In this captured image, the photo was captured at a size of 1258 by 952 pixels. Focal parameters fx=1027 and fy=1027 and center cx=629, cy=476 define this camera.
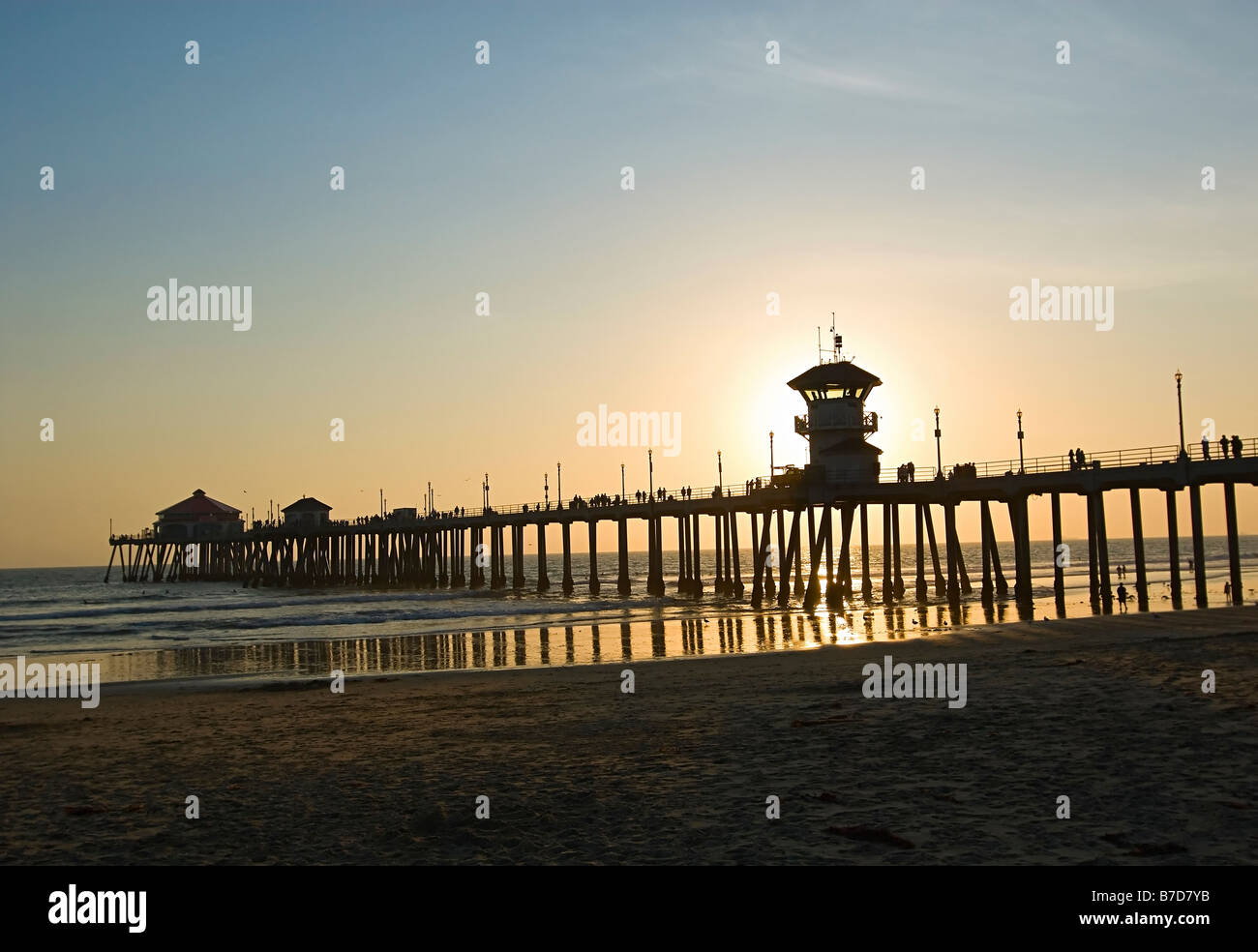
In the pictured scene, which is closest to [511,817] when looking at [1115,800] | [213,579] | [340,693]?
[1115,800]

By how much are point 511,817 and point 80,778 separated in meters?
6.25

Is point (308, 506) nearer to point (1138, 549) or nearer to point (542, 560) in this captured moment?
point (542, 560)

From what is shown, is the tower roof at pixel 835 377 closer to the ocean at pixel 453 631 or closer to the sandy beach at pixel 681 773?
the ocean at pixel 453 631

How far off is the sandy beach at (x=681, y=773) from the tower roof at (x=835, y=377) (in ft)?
83.9

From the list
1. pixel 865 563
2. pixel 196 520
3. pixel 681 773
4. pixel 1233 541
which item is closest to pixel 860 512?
pixel 865 563

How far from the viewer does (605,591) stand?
71.4 meters

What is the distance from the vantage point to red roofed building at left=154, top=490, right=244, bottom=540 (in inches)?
4975

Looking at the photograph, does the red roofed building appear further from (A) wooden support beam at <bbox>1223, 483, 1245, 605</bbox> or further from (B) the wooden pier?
(A) wooden support beam at <bbox>1223, 483, 1245, 605</bbox>

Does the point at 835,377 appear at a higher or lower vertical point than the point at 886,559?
higher

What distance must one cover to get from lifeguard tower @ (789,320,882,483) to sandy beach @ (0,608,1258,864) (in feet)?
79.4

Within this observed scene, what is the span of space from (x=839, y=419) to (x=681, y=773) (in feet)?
114

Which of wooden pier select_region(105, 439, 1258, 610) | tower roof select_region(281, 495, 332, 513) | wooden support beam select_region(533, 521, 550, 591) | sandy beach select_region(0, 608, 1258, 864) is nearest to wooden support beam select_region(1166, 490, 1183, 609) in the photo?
wooden pier select_region(105, 439, 1258, 610)

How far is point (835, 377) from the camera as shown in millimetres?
43938
